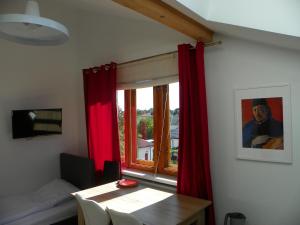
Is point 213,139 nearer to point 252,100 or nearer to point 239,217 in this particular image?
point 252,100

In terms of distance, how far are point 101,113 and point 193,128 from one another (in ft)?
4.90

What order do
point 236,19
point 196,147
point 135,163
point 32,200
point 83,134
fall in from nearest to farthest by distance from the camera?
point 236,19
point 196,147
point 32,200
point 135,163
point 83,134

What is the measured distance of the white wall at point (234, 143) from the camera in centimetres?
212

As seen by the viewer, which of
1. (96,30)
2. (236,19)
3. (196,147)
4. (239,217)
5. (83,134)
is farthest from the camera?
(83,134)

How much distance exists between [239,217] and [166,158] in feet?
3.70

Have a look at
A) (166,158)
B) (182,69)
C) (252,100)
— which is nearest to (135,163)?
(166,158)

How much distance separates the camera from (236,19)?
1.85 meters

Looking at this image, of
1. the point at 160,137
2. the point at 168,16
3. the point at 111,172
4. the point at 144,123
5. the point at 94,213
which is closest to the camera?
the point at 168,16

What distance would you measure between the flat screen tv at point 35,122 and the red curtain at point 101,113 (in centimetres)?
43

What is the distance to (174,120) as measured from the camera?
3.04 meters

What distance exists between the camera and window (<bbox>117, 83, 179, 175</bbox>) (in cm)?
307

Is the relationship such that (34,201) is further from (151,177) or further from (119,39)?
(119,39)

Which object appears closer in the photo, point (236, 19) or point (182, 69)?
point (236, 19)


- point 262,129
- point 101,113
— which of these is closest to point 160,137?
point 101,113
